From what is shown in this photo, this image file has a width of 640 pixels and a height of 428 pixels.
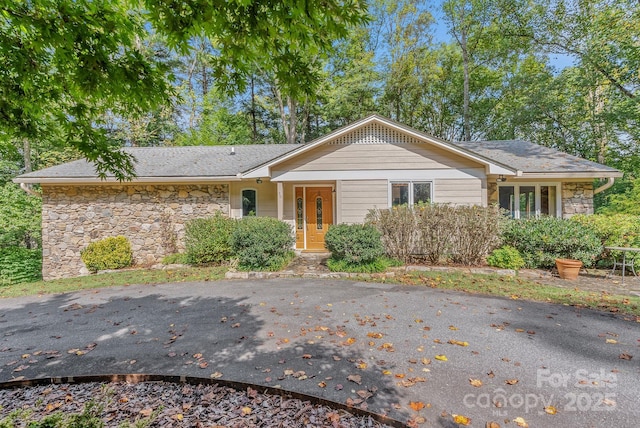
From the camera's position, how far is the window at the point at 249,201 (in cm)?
1116

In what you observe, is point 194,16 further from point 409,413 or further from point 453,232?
point 453,232

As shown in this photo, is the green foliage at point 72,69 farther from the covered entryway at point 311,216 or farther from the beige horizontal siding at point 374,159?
the covered entryway at point 311,216

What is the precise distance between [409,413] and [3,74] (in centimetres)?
505

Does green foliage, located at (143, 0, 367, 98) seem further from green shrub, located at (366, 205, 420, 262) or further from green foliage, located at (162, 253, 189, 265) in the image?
green foliage, located at (162, 253, 189, 265)

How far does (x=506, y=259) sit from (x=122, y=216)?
1250cm

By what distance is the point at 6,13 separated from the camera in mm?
2473

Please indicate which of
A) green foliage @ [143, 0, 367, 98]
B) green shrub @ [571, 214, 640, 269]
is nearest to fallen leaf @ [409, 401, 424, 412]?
green foliage @ [143, 0, 367, 98]

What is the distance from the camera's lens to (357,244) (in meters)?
7.81

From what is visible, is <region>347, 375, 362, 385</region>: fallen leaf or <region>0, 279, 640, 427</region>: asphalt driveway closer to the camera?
<region>0, 279, 640, 427</region>: asphalt driveway

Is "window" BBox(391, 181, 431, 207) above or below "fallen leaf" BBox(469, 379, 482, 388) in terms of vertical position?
above

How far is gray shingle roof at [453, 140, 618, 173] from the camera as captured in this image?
31.6ft

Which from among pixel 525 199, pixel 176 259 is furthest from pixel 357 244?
pixel 525 199

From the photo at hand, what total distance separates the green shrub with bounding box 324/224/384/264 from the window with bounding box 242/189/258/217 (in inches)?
166

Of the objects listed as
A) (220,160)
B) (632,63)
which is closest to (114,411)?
(220,160)
